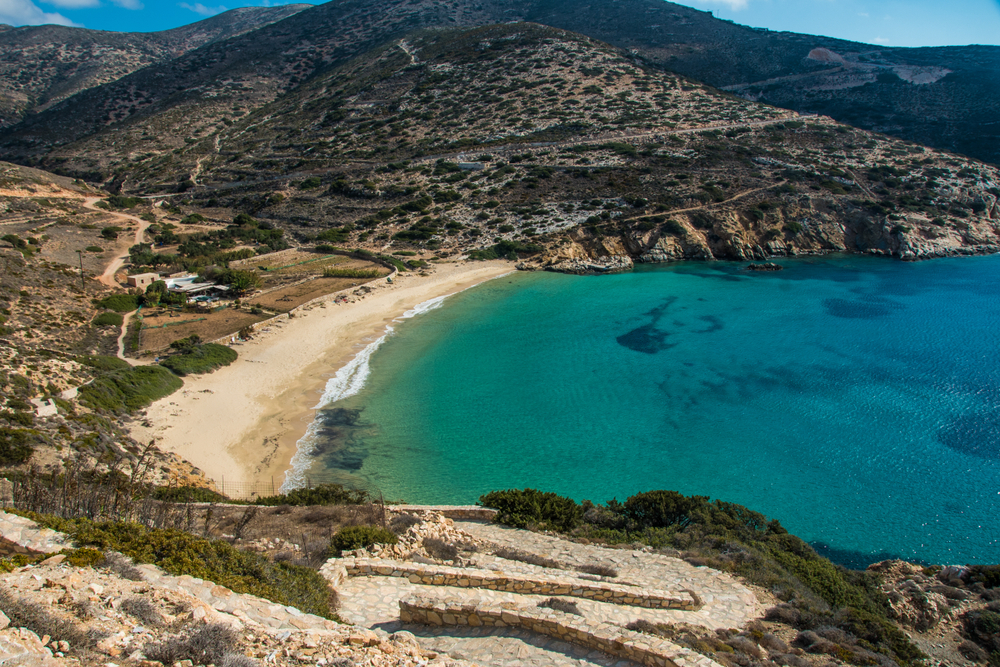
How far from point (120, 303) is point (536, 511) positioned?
2969cm

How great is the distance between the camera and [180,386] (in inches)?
874

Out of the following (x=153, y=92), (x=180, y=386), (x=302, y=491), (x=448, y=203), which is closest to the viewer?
(x=302, y=491)

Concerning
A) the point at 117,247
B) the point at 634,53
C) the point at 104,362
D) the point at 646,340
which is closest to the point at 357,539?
the point at 104,362

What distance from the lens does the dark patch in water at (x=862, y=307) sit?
3391cm

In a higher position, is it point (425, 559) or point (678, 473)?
point (425, 559)

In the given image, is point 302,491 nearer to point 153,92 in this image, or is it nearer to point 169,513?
point 169,513

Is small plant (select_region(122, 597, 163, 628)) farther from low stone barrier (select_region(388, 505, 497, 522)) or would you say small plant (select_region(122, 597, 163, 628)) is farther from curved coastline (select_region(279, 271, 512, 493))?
curved coastline (select_region(279, 271, 512, 493))

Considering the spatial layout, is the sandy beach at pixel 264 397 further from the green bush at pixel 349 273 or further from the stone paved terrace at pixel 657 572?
the stone paved terrace at pixel 657 572

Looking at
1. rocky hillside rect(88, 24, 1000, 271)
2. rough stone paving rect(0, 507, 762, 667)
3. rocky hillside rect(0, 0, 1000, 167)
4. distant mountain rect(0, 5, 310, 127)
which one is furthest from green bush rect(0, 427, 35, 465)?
distant mountain rect(0, 5, 310, 127)

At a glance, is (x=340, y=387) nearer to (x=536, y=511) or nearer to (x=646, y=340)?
(x=536, y=511)

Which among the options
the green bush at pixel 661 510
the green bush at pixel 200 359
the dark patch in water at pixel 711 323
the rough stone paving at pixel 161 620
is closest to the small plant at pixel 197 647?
the rough stone paving at pixel 161 620

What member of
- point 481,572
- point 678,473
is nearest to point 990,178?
point 678,473

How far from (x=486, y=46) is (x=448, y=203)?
140 ft

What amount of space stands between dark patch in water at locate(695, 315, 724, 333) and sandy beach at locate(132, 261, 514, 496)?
1857 cm
